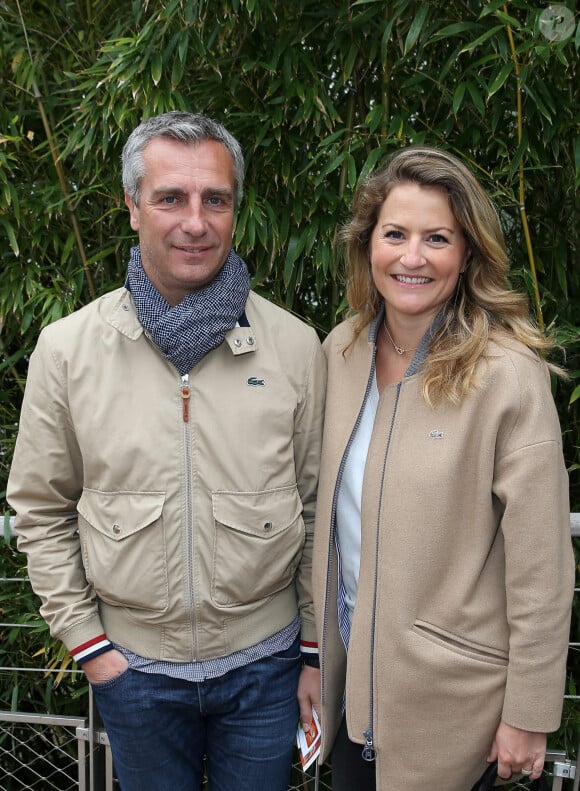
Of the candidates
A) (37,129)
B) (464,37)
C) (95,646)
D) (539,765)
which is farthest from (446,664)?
(37,129)

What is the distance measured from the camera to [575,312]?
2533mm

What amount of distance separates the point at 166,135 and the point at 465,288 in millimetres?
676

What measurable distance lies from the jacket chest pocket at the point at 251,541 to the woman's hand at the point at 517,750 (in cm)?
53

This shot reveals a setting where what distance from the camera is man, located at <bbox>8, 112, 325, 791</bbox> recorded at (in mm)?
1625

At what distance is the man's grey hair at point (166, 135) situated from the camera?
5.31 ft

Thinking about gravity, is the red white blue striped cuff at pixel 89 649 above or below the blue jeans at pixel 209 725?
above

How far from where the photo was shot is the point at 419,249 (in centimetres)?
156

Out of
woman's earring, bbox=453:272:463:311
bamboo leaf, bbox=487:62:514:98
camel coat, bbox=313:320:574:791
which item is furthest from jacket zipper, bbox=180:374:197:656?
bamboo leaf, bbox=487:62:514:98

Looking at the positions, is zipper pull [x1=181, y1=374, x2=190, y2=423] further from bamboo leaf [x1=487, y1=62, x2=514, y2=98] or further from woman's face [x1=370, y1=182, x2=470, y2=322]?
bamboo leaf [x1=487, y1=62, x2=514, y2=98]

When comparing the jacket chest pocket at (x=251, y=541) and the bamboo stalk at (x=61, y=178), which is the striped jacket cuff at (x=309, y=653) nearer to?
the jacket chest pocket at (x=251, y=541)

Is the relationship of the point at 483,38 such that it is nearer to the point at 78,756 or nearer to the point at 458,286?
the point at 458,286

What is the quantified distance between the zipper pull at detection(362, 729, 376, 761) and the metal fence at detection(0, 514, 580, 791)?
48cm

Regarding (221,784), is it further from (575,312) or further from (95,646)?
(575,312)

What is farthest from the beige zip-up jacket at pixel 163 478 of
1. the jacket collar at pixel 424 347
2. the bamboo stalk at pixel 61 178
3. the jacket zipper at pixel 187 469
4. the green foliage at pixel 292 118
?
the bamboo stalk at pixel 61 178
